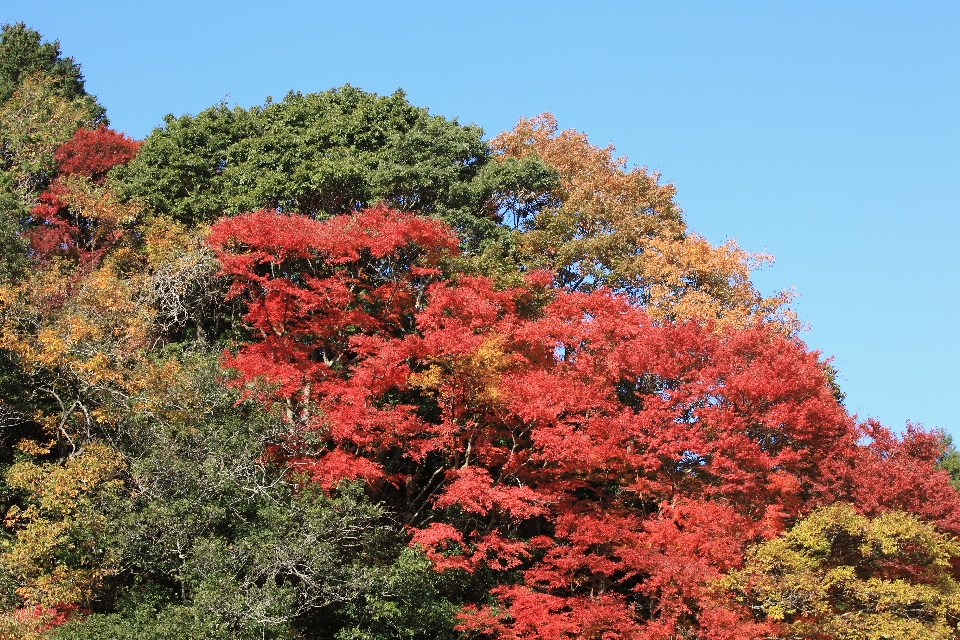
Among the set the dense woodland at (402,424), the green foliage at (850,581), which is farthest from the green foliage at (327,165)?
the green foliage at (850,581)

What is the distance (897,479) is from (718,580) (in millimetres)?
5932

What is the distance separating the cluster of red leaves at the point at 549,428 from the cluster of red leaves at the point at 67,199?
5715mm

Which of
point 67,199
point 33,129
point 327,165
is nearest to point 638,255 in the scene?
point 327,165

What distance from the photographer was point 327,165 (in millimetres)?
28469

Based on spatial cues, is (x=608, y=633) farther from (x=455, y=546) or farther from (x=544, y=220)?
(x=544, y=220)

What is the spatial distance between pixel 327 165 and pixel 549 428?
436 inches

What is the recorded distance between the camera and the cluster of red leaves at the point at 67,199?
27953 millimetres

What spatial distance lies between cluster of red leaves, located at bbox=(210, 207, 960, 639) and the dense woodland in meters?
0.09

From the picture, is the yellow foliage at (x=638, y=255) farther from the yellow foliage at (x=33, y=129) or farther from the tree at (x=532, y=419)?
the yellow foliage at (x=33, y=129)

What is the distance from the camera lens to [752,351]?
25156 millimetres

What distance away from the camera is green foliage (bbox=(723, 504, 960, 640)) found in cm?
1980

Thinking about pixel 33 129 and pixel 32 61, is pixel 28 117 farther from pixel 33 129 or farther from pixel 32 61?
pixel 32 61

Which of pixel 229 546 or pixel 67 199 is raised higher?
pixel 67 199

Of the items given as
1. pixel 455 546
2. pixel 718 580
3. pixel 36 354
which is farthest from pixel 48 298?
pixel 718 580
